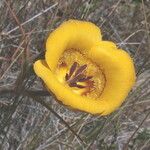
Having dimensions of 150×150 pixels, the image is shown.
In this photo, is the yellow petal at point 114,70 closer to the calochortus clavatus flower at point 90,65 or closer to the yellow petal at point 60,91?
the calochortus clavatus flower at point 90,65

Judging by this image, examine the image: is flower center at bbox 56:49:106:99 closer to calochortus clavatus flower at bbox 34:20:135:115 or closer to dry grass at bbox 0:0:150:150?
calochortus clavatus flower at bbox 34:20:135:115

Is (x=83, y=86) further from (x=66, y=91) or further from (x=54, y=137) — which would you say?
(x=54, y=137)

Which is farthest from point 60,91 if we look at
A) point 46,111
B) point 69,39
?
point 46,111

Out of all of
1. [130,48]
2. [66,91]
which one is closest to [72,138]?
[66,91]

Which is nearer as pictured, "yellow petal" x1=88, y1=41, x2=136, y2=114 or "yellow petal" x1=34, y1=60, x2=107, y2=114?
"yellow petal" x1=34, y1=60, x2=107, y2=114

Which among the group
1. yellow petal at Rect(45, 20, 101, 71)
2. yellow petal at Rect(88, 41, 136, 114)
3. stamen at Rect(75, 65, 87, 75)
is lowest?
yellow petal at Rect(88, 41, 136, 114)

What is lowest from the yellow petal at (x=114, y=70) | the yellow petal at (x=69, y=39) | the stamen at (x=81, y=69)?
the yellow petal at (x=114, y=70)

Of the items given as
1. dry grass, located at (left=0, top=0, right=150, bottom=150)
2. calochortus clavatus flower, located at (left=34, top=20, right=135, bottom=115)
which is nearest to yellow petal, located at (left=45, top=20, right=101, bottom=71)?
calochortus clavatus flower, located at (left=34, top=20, right=135, bottom=115)

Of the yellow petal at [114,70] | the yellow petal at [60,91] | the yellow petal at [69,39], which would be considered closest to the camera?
the yellow petal at [60,91]

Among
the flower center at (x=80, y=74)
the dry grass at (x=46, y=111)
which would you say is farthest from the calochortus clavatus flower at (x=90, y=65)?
the dry grass at (x=46, y=111)
